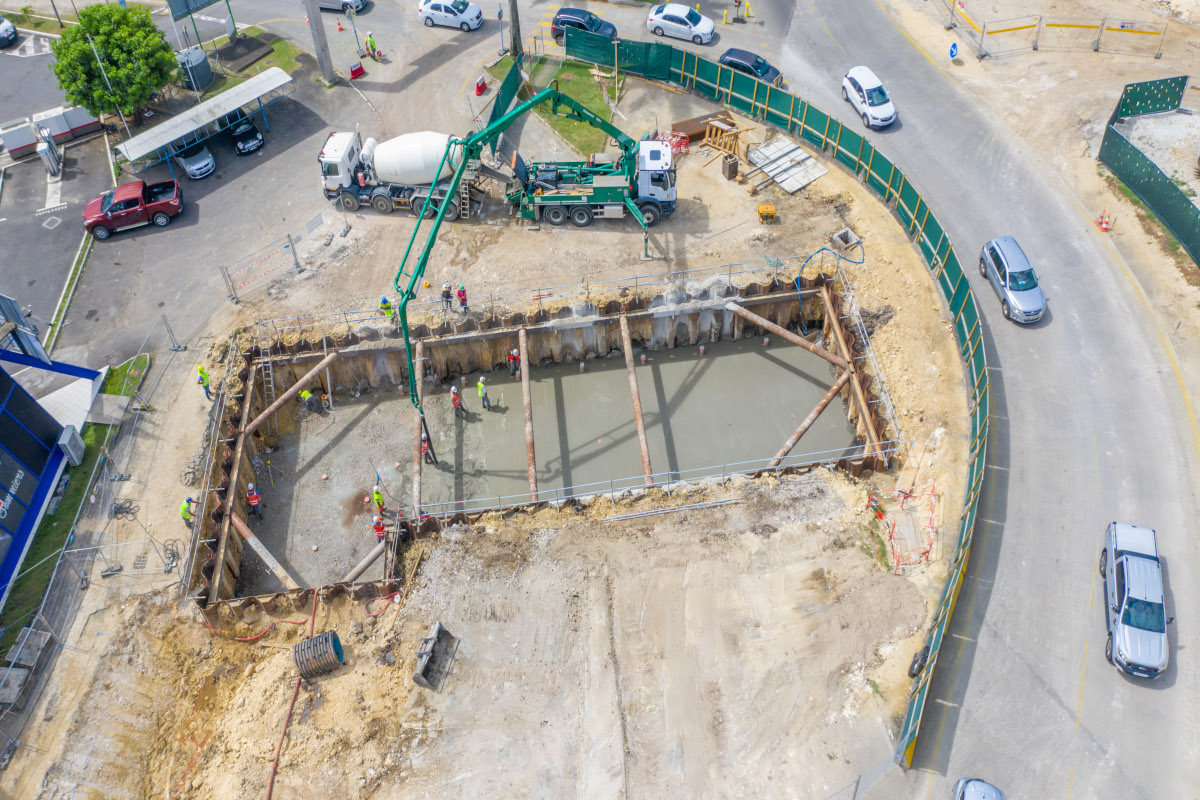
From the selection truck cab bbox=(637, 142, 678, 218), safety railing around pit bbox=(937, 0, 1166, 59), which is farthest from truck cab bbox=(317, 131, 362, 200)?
safety railing around pit bbox=(937, 0, 1166, 59)

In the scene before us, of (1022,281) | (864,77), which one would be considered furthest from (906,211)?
(864,77)

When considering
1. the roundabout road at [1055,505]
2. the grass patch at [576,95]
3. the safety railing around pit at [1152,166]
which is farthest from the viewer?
the grass patch at [576,95]

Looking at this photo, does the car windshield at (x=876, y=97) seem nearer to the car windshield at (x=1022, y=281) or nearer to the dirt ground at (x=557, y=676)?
the car windshield at (x=1022, y=281)

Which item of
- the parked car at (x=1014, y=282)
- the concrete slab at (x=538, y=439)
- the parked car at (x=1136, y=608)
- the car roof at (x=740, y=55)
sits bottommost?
the concrete slab at (x=538, y=439)

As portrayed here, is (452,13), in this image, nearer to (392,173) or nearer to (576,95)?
(576,95)

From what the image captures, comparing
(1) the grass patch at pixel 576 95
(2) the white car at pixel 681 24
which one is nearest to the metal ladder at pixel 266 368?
(1) the grass patch at pixel 576 95

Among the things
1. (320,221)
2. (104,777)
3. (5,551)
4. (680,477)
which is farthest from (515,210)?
(104,777)
